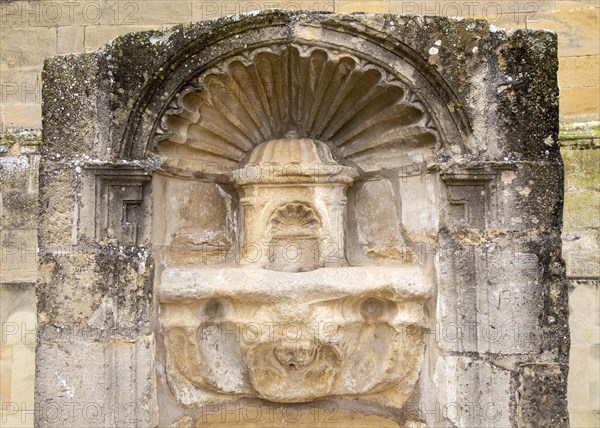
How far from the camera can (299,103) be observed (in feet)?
10.3

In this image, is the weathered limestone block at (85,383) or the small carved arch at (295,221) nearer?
the weathered limestone block at (85,383)

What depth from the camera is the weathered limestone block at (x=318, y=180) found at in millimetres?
2662

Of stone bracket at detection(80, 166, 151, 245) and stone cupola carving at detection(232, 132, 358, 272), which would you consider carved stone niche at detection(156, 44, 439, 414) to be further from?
stone bracket at detection(80, 166, 151, 245)

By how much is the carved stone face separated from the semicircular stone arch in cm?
69

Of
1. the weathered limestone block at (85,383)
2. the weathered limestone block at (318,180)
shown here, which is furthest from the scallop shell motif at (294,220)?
the weathered limestone block at (85,383)

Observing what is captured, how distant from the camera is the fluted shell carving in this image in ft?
9.16

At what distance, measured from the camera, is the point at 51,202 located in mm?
2682

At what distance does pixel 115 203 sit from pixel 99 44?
221 centimetres

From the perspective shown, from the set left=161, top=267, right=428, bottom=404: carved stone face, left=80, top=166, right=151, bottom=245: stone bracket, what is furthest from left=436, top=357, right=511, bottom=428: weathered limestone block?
left=80, top=166, right=151, bottom=245: stone bracket

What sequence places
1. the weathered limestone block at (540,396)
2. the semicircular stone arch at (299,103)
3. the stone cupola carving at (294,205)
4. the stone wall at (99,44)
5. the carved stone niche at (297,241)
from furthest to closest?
the stone wall at (99,44), the stone cupola carving at (294,205), the carved stone niche at (297,241), the semicircular stone arch at (299,103), the weathered limestone block at (540,396)

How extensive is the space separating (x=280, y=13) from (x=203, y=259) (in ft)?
4.65

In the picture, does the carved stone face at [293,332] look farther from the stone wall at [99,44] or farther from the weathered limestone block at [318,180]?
the stone wall at [99,44]

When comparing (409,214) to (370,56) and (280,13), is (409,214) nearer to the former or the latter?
(370,56)

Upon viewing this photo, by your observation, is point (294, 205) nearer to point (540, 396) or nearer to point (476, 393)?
point (476, 393)
